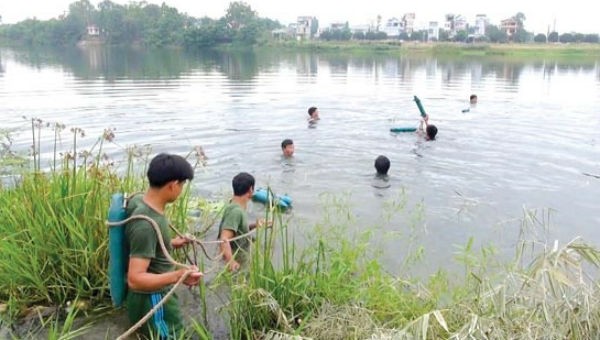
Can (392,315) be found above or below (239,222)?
below

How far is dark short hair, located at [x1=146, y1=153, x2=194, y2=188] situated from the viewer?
3.20m

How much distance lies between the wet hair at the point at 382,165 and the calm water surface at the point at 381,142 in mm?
199

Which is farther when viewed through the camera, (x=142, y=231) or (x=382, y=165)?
(x=382, y=165)

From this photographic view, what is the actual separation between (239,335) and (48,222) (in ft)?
6.02

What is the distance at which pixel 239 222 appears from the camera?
16.7ft

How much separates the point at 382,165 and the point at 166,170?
6.79m

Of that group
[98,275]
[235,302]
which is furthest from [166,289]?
[98,275]

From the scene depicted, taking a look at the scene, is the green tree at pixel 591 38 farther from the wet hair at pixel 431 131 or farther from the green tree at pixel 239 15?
the wet hair at pixel 431 131

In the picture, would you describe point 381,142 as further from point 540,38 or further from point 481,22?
point 481,22

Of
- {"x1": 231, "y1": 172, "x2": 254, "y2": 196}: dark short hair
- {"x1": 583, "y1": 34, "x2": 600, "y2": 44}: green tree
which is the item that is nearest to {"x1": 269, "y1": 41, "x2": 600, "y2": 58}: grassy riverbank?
{"x1": 583, "y1": 34, "x2": 600, "y2": 44}: green tree

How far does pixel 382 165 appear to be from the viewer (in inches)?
376

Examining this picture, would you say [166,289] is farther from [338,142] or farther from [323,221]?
[338,142]

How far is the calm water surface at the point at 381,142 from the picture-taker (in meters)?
7.73

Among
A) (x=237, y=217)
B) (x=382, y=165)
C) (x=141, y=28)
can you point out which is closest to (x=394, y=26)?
(x=141, y=28)
